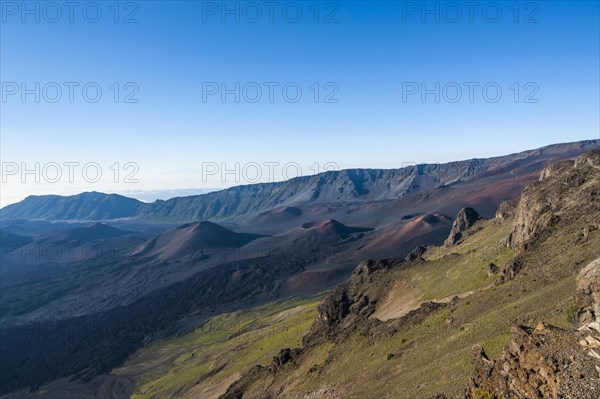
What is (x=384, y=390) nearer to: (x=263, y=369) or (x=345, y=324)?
(x=345, y=324)

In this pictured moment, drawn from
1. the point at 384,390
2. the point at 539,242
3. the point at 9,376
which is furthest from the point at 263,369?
the point at 9,376

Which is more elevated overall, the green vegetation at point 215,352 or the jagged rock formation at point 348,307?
the jagged rock formation at point 348,307

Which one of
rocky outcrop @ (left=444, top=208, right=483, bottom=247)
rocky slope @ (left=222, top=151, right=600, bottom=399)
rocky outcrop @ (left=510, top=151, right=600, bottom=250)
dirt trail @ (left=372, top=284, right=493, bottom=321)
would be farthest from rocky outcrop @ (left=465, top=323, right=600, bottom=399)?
rocky outcrop @ (left=444, top=208, right=483, bottom=247)

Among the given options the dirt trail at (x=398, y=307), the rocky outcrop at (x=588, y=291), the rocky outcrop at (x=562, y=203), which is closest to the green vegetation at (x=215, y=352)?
the dirt trail at (x=398, y=307)

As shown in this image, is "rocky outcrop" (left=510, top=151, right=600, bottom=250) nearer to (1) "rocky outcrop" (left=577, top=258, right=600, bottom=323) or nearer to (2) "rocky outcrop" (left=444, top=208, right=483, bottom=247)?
(1) "rocky outcrop" (left=577, top=258, right=600, bottom=323)

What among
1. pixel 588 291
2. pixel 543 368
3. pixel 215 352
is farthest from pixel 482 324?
pixel 215 352

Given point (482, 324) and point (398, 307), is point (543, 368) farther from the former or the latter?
point (398, 307)

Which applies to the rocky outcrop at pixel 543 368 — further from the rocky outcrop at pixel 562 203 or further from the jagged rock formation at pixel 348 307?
the jagged rock formation at pixel 348 307
